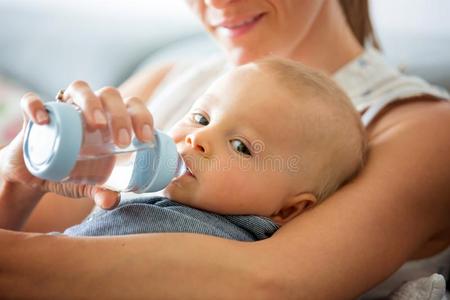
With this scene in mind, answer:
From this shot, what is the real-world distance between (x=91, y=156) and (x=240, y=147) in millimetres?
253

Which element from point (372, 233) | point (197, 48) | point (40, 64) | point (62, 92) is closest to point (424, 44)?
point (197, 48)

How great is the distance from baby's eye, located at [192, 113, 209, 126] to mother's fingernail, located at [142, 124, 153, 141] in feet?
0.70

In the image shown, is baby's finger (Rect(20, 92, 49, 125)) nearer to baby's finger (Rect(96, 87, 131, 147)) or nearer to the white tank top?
baby's finger (Rect(96, 87, 131, 147))

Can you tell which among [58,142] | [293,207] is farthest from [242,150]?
[58,142]

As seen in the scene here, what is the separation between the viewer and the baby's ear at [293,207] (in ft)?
3.38

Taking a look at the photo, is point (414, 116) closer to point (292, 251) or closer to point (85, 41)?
point (292, 251)

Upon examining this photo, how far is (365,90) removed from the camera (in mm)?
1339

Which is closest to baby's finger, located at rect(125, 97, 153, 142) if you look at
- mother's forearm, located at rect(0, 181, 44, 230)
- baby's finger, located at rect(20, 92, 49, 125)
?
baby's finger, located at rect(20, 92, 49, 125)

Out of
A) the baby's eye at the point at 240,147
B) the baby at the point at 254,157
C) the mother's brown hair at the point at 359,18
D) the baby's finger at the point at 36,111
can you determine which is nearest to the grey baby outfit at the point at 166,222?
the baby at the point at 254,157

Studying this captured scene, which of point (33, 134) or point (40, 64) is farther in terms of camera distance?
point (40, 64)

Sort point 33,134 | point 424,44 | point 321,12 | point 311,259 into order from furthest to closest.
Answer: point 424,44, point 321,12, point 311,259, point 33,134

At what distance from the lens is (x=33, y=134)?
0.78 metres

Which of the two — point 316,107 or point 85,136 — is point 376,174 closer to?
point 316,107

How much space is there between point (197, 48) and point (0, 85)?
0.77 metres
